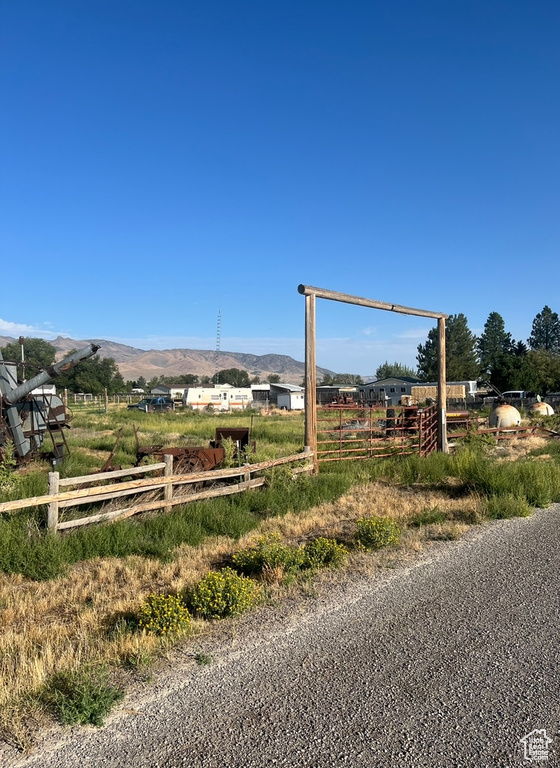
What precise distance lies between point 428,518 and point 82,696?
6.60 m

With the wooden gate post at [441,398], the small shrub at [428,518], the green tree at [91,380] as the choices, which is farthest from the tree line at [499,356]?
the green tree at [91,380]

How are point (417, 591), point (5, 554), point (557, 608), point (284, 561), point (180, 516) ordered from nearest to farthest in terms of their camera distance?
point (557, 608)
point (417, 591)
point (284, 561)
point (5, 554)
point (180, 516)

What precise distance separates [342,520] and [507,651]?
5.05 m

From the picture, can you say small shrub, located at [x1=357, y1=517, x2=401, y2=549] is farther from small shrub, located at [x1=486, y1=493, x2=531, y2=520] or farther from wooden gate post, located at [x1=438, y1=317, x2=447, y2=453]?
wooden gate post, located at [x1=438, y1=317, x2=447, y2=453]

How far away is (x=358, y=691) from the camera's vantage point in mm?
4188

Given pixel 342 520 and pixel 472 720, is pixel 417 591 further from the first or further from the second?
pixel 342 520

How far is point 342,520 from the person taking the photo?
9797mm

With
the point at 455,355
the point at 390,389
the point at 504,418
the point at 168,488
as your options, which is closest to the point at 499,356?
the point at 455,355

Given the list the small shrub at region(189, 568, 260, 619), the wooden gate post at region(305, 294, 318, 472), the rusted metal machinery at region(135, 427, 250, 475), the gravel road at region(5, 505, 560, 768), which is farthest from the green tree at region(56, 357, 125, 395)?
the gravel road at region(5, 505, 560, 768)

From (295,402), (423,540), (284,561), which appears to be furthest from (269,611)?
(295,402)

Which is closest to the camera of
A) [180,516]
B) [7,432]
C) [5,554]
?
[5,554]

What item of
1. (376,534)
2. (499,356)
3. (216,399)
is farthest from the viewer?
(499,356)

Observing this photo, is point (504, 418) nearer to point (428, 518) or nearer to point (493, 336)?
point (428, 518)

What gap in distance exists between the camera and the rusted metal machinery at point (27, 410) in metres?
14.3
